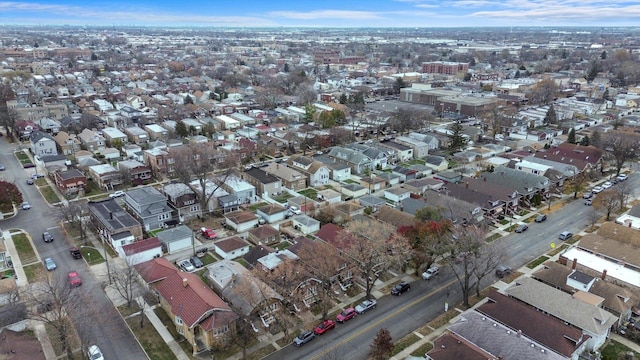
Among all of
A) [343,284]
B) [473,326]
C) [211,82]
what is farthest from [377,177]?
[211,82]

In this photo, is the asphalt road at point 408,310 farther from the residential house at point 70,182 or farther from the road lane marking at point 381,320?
the residential house at point 70,182

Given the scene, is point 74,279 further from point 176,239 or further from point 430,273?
point 430,273

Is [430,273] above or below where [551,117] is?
below

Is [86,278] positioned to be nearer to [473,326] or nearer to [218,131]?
[473,326]

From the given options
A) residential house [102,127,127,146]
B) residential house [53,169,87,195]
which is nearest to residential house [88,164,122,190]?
residential house [53,169,87,195]

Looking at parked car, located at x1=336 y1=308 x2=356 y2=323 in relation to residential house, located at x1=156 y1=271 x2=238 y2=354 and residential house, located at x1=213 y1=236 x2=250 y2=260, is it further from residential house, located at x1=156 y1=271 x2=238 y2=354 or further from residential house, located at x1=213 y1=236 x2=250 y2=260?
residential house, located at x1=213 y1=236 x2=250 y2=260

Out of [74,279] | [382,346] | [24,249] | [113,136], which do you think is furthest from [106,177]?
[382,346]

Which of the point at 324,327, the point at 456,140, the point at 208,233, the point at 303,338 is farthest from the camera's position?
the point at 456,140
